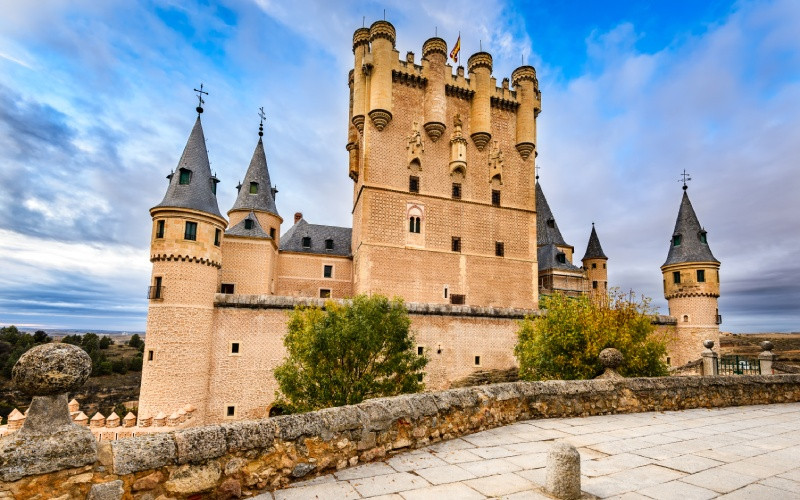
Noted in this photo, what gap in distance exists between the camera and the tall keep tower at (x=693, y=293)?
2762 cm

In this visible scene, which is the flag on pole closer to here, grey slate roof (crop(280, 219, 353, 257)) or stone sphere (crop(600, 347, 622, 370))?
grey slate roof (crop(280, 219, 353, 257))

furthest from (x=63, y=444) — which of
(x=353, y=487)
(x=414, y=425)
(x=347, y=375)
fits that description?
(x=347, y=375)

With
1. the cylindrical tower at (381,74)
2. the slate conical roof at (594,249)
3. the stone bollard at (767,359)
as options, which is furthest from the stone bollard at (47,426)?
the slate conical roof at (594,249)

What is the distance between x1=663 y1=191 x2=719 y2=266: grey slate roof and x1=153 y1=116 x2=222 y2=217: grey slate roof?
3076 cm

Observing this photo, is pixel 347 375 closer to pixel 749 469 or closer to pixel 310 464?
pixel 310 464

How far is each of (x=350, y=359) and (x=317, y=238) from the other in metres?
17.0

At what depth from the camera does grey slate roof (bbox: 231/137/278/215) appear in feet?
94.7

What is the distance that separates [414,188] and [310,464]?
78.7ft

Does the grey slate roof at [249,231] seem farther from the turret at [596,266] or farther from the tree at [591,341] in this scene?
the turret at [596,266]

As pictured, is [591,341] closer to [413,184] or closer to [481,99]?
[413,184]

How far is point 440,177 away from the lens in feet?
92.3

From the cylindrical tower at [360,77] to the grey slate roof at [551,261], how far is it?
1966 cm

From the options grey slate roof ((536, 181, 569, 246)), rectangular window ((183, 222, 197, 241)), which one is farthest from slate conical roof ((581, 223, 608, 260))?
rectangular window ((183, 222, 197, 241))

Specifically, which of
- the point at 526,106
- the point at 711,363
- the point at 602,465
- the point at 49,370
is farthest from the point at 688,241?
the point at 49,370
